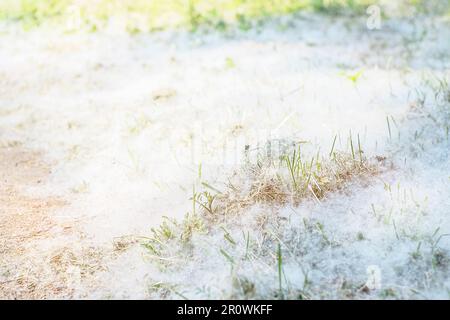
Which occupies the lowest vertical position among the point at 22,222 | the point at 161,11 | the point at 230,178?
the point at 22,222

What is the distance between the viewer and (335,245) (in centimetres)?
216

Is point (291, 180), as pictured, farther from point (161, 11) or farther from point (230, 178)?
point (161, 11)

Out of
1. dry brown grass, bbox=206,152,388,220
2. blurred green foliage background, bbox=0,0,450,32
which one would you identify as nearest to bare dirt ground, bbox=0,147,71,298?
dry brown grass, bbox=206,152,388,220

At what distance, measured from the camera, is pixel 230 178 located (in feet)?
8.56

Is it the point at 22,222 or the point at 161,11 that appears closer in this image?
the point at 22,222

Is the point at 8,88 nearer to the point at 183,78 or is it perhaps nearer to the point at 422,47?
the point at 183,78

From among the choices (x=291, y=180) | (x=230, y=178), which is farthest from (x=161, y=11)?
(x=291, y=180)

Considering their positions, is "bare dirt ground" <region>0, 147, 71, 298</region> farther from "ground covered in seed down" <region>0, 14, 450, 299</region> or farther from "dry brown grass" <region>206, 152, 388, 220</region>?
"dry brown grass" <region>206, 152, 388, 220</region>

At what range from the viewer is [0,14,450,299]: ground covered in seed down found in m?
2.09

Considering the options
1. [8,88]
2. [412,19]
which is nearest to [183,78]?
[8,88]

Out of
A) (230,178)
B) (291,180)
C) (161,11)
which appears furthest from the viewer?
(161,11)

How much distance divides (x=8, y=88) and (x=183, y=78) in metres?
1.60

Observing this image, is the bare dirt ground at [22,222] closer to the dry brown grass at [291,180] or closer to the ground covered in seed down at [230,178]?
the ground covered in seed down at [230,178]
